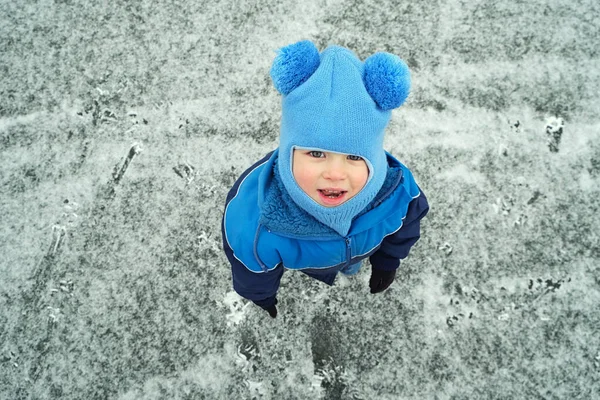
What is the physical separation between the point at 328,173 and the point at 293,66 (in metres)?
0.30

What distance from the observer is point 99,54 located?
2.40 metres

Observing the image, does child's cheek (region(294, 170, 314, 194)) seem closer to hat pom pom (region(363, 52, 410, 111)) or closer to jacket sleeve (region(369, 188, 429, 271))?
hat pom pom (region(363, 52, 410, 111))

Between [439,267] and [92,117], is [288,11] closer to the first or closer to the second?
[92,117]

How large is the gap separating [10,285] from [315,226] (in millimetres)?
1737

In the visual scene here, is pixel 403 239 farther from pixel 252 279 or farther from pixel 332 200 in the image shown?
pixel 252 279

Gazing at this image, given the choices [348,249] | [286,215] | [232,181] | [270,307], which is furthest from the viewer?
[232,181]

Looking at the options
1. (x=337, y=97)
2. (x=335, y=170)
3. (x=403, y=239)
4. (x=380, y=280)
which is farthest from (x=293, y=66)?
(x=380, y=280)

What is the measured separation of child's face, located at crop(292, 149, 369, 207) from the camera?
3.74 ft

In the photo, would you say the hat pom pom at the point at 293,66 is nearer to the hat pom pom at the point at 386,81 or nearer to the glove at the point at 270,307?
the hat pom pom at the point at 386,81

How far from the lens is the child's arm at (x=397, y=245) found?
4.87 ft

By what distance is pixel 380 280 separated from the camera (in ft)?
6.08

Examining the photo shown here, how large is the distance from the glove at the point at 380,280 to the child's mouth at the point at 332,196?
2.28ft

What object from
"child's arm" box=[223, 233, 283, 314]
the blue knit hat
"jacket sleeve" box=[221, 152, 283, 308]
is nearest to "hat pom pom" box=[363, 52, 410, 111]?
the blue knit hat

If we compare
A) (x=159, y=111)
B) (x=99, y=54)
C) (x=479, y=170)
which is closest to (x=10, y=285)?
(x=159, y=111)
